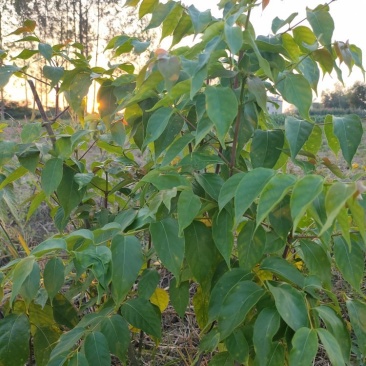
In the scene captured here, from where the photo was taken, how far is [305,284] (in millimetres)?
806

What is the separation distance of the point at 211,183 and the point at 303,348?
316 millimetres

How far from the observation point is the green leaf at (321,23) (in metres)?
0.80

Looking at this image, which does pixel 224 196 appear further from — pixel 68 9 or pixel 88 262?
pixel 68 9

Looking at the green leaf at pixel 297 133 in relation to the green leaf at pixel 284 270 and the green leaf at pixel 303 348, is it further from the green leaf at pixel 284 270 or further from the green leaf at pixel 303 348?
the green leaf at pixel 303 348


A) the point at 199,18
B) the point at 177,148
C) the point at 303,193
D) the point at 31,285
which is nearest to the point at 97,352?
the point at 31,285

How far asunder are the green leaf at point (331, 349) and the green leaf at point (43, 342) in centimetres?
69

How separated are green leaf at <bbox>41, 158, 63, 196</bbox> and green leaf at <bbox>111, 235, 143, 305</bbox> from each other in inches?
12.3

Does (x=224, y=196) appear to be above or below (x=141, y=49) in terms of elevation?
below

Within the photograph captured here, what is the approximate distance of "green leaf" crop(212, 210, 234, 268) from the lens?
30.9 inches

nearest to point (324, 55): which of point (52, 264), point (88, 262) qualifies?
Answer: point (88, 262)

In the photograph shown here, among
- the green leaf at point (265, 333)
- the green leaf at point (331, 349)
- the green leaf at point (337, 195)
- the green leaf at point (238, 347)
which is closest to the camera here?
the green leaf at point (337, 195)

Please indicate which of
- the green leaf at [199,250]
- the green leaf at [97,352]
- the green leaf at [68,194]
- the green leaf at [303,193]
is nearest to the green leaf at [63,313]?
the green leaf at [68,194]

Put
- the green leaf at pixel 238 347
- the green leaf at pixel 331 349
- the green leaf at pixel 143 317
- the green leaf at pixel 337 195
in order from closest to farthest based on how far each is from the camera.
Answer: the green leaf at pixel 337 195 < the green leaf at pixel 331 349 < the green leaf at pixel 238 347 < the green leaf at pixel 143 317

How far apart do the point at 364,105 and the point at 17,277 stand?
2180cm
